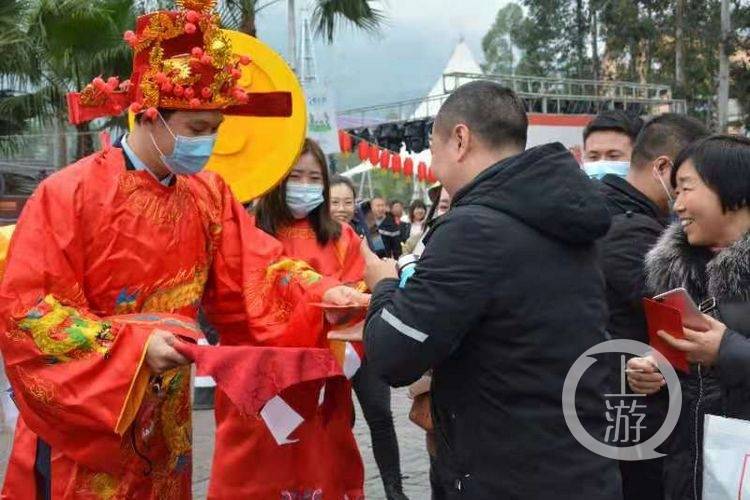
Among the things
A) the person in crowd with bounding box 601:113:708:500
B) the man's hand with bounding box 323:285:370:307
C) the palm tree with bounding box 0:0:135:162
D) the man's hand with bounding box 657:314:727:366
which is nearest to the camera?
the man's hand with bounding box 657:314:727:366

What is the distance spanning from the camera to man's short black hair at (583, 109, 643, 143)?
4.41 meters

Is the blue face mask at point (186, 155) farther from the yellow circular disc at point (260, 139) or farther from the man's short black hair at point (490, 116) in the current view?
the man's short black hair at point (490, 116)

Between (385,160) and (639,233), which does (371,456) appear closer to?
(639,233)

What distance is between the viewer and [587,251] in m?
2.62

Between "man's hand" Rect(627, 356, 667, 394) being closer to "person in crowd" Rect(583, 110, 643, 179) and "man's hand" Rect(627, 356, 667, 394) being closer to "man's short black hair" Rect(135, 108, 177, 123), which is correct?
"person in crowd" Rect(583, 110, 643, 179)

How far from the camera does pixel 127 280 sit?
3.16 meters

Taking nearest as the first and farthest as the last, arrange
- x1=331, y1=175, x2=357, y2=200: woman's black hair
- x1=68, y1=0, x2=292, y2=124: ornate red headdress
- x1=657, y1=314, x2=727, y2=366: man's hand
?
x1=657, y1=314, x2=727, y2=366: man's hand
x1=68, y1=0, x2=292, y2=124: ornate red headdress
x1=331, y1=175, x2=357, y2=200: woman's black hair

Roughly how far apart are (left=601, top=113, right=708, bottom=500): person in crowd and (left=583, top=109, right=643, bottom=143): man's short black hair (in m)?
0.46

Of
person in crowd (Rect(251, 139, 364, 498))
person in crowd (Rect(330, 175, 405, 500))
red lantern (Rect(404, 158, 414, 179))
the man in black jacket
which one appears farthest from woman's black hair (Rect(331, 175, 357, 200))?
red lantern (Rect(404, 158, 414, 179))

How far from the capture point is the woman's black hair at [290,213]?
182 inches

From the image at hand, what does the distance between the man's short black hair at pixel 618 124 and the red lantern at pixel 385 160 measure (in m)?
18.9

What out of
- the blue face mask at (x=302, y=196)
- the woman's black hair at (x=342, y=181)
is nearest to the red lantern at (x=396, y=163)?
the woman's black hair at (x=342, y=181)

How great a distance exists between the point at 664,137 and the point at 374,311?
5.43ft

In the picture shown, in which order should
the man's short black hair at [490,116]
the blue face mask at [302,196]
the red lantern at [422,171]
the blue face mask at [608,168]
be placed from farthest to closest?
1. the red lantern at [422,171]
2. the blue face mask at [302,196]
3. the blue face mask at [608,168]
4. the man's short black hair at [490,116]
